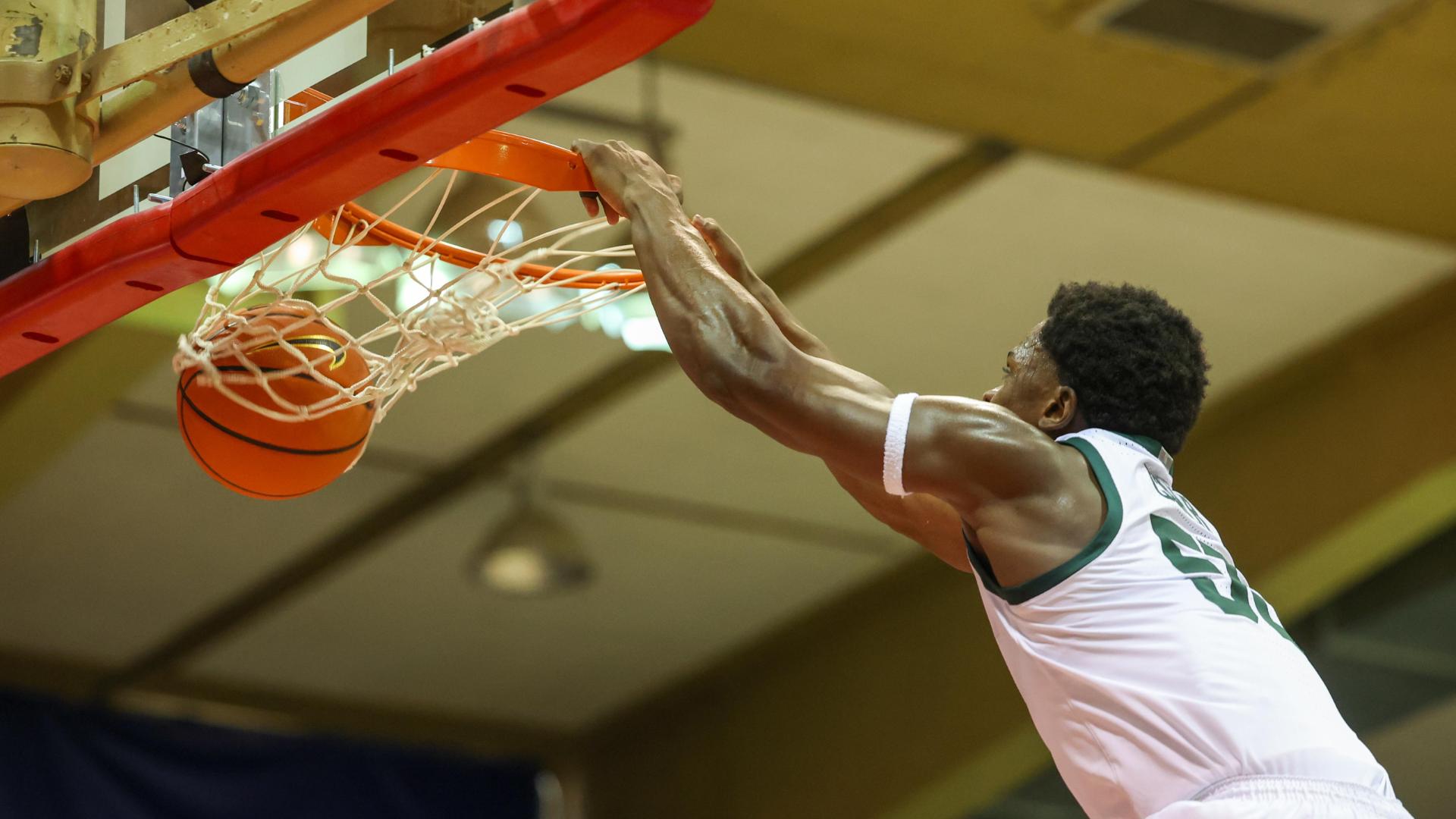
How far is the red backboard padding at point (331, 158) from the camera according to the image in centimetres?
273

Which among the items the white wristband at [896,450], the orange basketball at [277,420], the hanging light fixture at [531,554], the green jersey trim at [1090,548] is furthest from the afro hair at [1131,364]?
the hanging light fixture at [531,554]

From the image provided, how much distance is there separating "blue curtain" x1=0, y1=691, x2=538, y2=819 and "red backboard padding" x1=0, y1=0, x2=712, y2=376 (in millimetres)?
6301

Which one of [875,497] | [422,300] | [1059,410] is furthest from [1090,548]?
[422,300]

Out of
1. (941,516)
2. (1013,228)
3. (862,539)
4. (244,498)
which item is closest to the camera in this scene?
(941,516)

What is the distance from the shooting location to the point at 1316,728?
9.32 ft

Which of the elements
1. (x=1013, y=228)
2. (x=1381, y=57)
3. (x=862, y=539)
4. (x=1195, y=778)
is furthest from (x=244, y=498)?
(x=1195, y=778)

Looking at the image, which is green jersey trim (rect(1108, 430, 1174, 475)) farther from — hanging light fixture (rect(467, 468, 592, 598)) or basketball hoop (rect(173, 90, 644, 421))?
hanging light fixture (rect(467, 468, 592, 598))

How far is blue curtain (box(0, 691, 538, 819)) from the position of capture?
30.3 ft

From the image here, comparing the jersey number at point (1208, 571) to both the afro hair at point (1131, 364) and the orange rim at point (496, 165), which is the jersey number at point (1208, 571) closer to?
the afro hair at point (1131, 364)

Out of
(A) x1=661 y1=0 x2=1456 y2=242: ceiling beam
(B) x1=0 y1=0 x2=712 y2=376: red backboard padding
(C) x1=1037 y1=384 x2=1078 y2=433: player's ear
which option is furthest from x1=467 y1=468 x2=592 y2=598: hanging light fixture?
(C) x1=1037 y1=384 x2=1078 y2=433: player's ear

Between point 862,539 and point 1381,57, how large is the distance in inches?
155

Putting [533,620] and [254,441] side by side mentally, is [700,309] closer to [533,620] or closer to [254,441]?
[254,441]

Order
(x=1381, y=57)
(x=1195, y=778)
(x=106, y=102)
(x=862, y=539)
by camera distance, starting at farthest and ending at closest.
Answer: (x=862, y=539), (x=1381, y=57), (x=106, y=102), (x=1195, y=778)

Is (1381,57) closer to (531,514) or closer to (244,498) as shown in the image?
(531,514)
